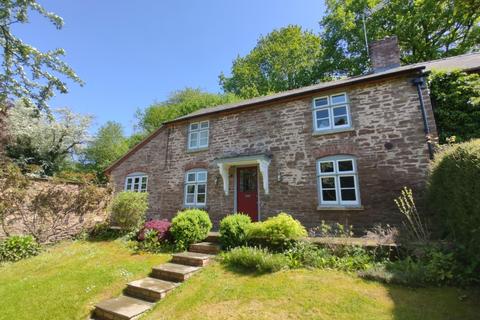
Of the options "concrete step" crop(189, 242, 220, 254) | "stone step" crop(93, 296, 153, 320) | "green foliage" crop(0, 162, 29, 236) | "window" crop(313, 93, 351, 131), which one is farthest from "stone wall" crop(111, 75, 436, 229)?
"stone step" crop(93, 296, 153, 320)

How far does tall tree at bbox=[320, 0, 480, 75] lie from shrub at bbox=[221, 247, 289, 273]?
21.2 metres

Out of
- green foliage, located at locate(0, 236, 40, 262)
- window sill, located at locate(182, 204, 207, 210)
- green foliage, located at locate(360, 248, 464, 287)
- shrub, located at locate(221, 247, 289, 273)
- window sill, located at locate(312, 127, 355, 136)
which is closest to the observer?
green foliage, located at locate(360, 248, 464, 287)

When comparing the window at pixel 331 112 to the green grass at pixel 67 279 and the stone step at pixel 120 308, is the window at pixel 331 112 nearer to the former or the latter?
the green grass at pixel 67 279

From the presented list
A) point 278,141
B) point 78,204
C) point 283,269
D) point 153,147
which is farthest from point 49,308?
point 153,147

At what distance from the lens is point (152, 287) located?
5.76m

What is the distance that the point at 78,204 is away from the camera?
453 inches

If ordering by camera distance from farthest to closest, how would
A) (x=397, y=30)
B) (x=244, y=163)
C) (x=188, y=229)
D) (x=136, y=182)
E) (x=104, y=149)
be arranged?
(x=104, y=149) → (x=397, y=30) → (x=136, y=182) → (x=244, y=163) → (x=188, y=229)

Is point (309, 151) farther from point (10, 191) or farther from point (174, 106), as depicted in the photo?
point (174, 106)

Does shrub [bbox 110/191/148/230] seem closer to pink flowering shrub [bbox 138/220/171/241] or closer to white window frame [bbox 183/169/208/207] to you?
pink flowering shrub [bbox 138/220/171/241]

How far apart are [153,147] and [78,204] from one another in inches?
194

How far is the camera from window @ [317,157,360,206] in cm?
902

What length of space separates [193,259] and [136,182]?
31.5ft

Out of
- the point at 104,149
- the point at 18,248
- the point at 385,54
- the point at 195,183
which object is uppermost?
the point at 104,149

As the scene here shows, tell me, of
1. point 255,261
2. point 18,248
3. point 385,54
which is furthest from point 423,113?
point 18,248
